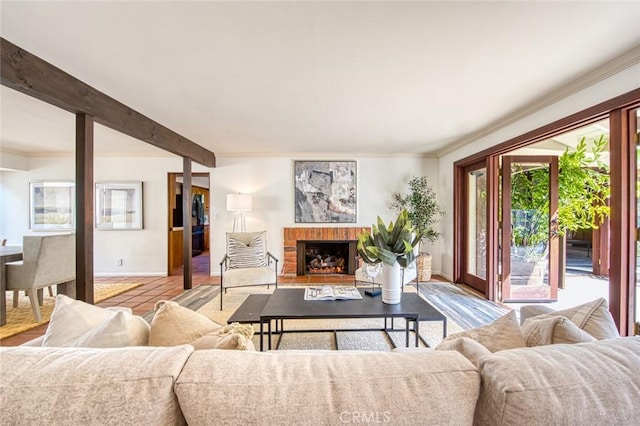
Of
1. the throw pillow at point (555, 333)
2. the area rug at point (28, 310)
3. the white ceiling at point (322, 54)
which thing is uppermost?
the white ceiling at point (322, 54)

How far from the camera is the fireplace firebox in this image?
494cm

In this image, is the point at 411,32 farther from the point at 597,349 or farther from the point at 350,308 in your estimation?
the point at 350,308

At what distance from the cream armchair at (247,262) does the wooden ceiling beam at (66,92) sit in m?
1.68

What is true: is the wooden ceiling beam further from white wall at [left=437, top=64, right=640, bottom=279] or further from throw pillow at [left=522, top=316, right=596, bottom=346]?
white wall at [left=437, top=64, right=640, bottom=279]

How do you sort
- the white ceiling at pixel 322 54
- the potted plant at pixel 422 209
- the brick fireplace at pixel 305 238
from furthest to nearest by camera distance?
1. the brick fireplace at pixel 305 238
2. the potted plant at pixel 422 209
3. the white ceiling at pixel 322 54

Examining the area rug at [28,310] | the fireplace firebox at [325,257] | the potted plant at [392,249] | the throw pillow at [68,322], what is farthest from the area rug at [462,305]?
the area rug at [28,310]

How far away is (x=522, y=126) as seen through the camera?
2914mm

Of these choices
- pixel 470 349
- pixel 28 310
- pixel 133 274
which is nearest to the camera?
pixel 470 349

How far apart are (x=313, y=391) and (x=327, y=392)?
3 cm

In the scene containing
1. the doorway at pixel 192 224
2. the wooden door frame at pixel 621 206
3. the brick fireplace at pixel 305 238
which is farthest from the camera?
the doorway at pixel 192 224

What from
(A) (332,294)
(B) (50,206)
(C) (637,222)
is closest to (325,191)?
(A) (332,294)

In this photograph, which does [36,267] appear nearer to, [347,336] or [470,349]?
[347,336]

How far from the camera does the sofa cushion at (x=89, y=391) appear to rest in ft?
1.86

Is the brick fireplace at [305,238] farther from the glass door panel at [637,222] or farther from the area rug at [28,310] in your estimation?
the glass door panel at [637,222]
